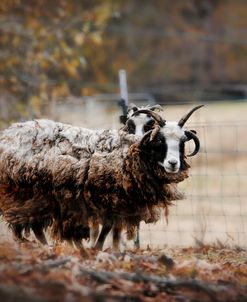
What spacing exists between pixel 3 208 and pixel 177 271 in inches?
104

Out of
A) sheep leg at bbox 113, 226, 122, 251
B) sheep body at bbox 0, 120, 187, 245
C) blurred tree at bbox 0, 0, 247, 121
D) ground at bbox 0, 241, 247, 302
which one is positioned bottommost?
ground at bbox 0, 241, 247, 302

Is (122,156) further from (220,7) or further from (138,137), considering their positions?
(220,7)

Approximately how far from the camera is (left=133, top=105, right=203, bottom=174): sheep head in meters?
8.41

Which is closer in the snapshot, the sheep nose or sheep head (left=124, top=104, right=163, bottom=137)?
the sheep nose

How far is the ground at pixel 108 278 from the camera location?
5429 mm

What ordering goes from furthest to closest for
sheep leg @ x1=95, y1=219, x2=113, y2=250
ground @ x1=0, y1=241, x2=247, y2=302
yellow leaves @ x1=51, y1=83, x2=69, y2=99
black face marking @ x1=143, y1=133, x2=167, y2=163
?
yellow leaves @ x1=51, y1=83, x2=69, y2=99 → sheep leg @ x1=95, y1=219, x2=113, y2=250 → black face marking @ x1=143, y1=133, x2=167, y2=163 → ground @ x1=0, y1=241, x2=247, y2=302

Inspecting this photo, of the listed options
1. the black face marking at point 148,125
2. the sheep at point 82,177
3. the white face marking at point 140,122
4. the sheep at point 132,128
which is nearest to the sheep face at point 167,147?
the sheep at point 82,177

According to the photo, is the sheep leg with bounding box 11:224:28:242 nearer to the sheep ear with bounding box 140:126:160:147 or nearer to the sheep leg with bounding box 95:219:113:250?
the sheep leg with bounding box 95:219:113:250

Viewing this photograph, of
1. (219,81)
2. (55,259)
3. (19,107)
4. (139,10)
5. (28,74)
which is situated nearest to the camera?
(55,259)

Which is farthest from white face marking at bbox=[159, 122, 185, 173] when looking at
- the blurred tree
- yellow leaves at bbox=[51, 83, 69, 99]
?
the blurred tree

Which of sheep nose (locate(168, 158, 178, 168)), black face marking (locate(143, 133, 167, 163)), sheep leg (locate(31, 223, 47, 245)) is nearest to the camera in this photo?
sheep nose (locate(168, 158, 178, 168))

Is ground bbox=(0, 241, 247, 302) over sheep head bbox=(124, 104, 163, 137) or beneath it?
beneath

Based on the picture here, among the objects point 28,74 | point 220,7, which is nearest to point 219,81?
point 220,7

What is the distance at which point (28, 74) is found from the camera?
19344 mm
